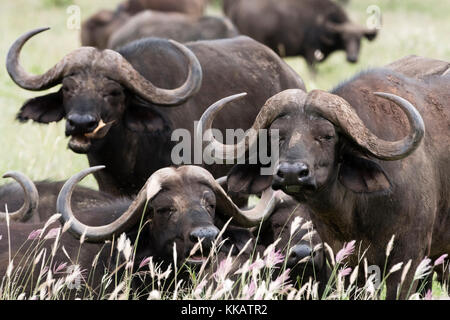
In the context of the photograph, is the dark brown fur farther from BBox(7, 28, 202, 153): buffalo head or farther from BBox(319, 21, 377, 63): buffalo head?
BBox(319, 21, 377, 63): buffalo head

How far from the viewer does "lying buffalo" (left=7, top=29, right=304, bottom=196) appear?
8.91 meters

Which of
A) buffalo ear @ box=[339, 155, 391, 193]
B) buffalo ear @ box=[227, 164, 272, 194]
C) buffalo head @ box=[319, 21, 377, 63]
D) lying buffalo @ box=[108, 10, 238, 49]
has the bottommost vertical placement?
buffalo head @ box=[319, 21, 377, 63]

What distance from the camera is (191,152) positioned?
30.3 feet

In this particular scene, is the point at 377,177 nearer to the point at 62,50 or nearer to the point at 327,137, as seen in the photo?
the point at 327,137

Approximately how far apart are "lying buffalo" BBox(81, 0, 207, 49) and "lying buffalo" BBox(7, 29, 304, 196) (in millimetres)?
12481

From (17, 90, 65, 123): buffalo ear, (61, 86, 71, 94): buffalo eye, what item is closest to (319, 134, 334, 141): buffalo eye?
(61, 86, 71, 94): buffalo eye

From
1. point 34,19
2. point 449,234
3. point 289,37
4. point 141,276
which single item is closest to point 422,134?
point 449,234

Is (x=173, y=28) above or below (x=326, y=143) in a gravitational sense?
below

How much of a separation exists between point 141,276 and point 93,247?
38 cm

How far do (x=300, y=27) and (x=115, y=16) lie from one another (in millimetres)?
4055

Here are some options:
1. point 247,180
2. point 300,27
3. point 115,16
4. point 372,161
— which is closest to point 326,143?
point 372,161

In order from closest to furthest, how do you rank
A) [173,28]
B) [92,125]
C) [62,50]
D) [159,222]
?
[159,222]
[92,125]
[173,28]
[62,50]

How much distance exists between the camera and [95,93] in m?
8.87

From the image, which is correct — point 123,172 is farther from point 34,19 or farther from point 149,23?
point 34,19
